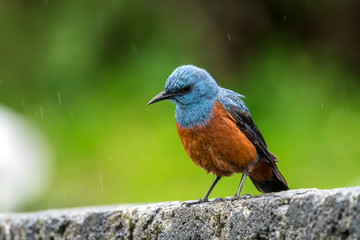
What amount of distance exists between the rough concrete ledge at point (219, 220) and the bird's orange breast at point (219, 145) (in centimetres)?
40

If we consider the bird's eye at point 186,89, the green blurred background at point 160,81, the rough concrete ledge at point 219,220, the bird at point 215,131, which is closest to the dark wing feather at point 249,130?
the bird at point 215,131

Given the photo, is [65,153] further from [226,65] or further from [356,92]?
[356,92]

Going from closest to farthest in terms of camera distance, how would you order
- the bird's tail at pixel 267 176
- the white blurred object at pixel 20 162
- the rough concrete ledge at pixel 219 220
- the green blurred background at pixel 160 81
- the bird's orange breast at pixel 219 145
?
the rough concrete ledge at pixel 219 220 < the bird's orange breast at pixel 219 145 < the bird's tail at pixel 267 176 < the green blurred background at pixel 160 81 < the white blurred object at pixel 20 162

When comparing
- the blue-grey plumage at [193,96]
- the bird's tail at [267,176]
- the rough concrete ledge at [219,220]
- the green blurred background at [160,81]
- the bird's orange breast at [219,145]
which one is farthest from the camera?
the green blurred background at [160,81]

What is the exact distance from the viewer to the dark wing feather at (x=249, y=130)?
11.6 feet

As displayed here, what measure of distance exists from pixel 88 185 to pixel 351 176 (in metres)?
2.93

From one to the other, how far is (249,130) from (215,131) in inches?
11.8

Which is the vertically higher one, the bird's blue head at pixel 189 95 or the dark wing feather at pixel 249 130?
the bird's blue head at pixel 189 95

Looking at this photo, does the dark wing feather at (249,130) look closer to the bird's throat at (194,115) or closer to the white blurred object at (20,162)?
the bird's throat at (194,115)

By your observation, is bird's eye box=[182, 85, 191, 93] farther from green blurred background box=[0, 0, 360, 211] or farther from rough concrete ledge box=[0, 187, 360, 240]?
green blurred background box=[0, 0, 360, 211]

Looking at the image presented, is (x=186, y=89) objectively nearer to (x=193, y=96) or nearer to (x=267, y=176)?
(x=193, y=96)

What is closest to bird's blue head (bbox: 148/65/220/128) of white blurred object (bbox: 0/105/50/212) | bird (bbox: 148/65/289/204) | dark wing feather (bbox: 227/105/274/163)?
bird (bbox: 148/65/289/204)

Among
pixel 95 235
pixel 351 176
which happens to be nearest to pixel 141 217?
pixel 95 235

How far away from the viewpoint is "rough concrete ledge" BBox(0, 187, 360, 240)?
7.07 feet
